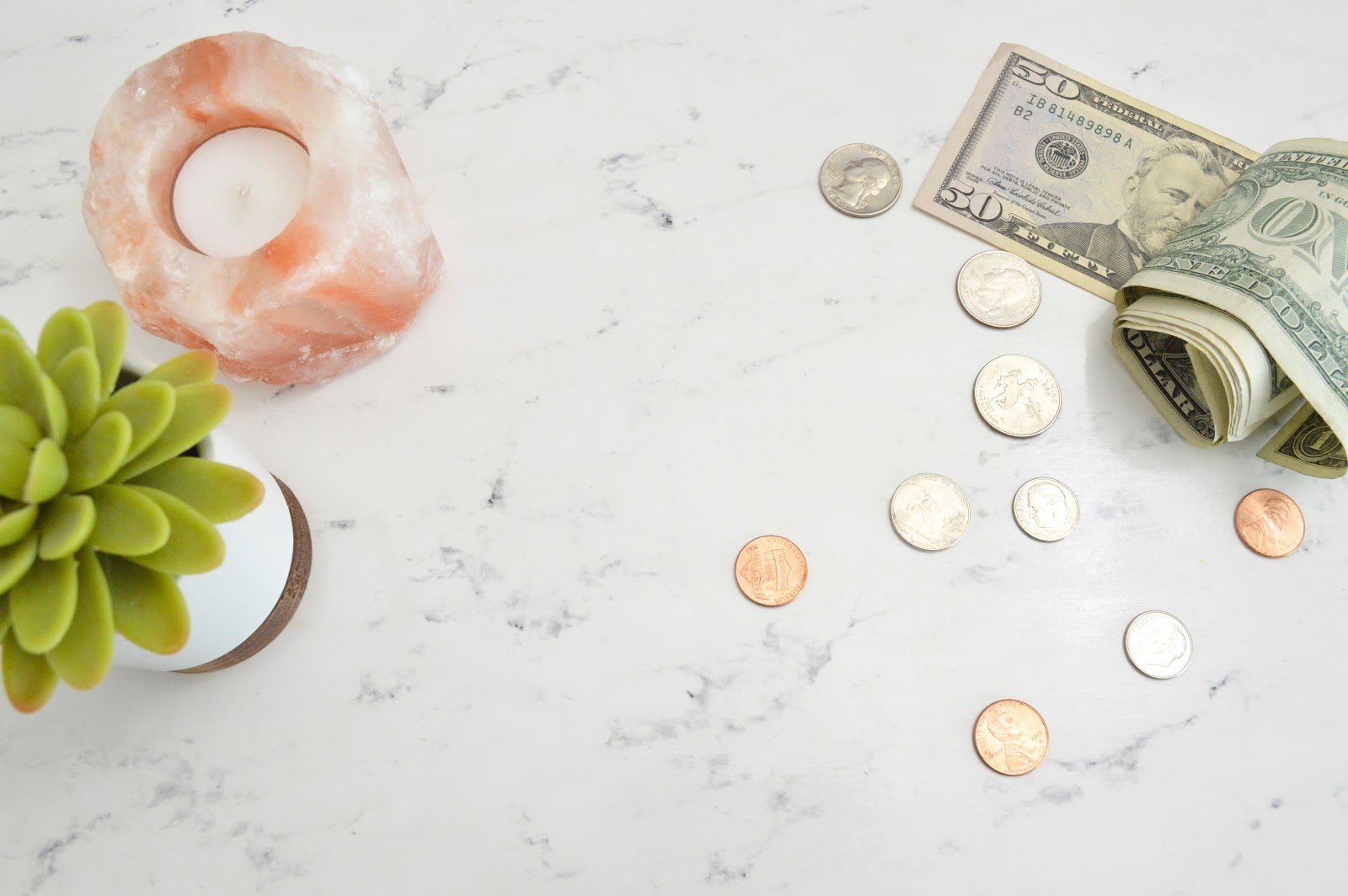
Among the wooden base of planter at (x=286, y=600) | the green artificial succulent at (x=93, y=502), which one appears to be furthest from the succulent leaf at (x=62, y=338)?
the wooden base of planter at (x=286, y=600)

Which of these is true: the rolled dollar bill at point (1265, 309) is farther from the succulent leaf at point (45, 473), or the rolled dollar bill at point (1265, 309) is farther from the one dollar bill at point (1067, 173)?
the succulent leaf at point (45, 473)

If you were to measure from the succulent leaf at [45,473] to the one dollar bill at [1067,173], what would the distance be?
73 cm

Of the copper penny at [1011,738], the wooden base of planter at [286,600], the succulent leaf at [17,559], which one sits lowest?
the wooden base of planter at [286,600]

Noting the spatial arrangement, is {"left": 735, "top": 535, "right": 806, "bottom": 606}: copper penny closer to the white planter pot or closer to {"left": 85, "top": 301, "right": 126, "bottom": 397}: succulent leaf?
the white planter pot

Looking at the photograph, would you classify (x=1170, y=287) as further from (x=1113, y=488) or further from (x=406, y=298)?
(x=406, y=298)

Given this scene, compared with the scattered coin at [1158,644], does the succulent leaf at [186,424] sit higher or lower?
higher

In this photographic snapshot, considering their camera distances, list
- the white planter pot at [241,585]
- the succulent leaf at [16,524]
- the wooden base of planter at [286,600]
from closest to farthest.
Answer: the succulent leaf at [16,524], the white planter pot at [241,585], the wooden base of planter at [286,600]

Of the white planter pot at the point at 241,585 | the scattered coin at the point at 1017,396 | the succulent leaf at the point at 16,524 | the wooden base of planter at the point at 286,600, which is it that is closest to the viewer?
the succulent leaf at the point at 16,524

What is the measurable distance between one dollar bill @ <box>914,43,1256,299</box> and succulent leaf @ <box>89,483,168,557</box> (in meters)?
0.70

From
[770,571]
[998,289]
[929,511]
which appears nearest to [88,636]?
[770,571]

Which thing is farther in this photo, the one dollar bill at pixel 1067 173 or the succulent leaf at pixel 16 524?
the one dollar bill at pixel 1067 173

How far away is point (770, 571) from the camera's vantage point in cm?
78

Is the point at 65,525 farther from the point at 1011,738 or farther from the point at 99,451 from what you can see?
the point at 1011,738

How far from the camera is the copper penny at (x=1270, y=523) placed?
792 millimetres
